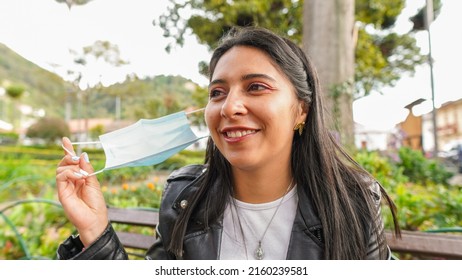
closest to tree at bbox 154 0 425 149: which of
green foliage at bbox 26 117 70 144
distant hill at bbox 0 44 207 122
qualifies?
distant hill at bbox 0 44 207 122

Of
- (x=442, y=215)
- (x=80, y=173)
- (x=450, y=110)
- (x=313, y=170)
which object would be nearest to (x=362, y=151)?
(x=450, y=110)

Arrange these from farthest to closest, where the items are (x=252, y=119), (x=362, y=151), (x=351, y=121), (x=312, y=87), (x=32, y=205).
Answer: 1. (x=362, y=151)
2. (x=351, y=121)
3. (x=32, y=205)
4. (x=312, y=87)
5. (x=252, y=119)

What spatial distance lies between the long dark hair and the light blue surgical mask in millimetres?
155

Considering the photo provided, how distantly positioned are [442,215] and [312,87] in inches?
53.0

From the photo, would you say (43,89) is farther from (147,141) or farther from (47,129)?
(147,141)

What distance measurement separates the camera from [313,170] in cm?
115

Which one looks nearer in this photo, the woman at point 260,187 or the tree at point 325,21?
the woman at point 260,187

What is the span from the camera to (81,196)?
3.51 feet

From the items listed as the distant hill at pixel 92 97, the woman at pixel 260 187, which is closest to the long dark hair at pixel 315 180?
the woman at pixel 260 187

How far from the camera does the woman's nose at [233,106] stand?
979 millimetres

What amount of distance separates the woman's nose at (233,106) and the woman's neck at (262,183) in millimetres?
220

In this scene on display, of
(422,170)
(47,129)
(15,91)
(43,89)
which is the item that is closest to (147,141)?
(422,170)

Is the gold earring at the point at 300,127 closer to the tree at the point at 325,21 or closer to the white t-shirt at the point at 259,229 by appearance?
the white t-shirt at the point at 259,229
